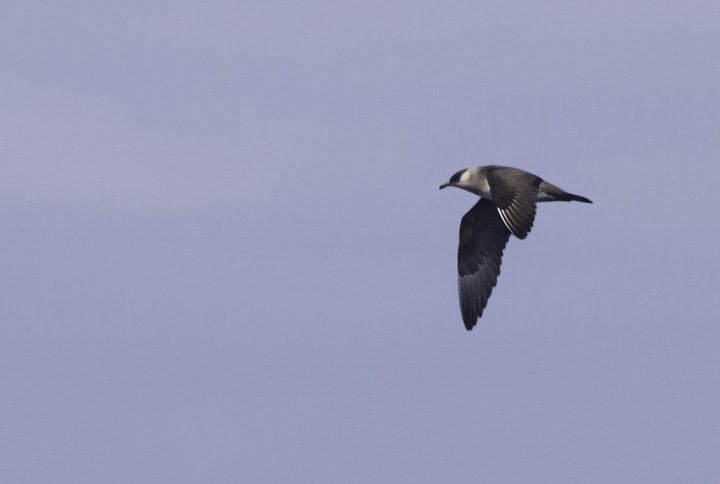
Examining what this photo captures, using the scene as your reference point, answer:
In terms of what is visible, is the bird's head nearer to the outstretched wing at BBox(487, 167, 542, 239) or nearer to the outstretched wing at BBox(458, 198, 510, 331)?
the outstretched wing at BBox(487, 167, 542, 239)

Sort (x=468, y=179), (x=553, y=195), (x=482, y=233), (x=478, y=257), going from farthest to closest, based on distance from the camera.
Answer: (x=478, y=257) → (x=482, y=233) → (x=468, y=179) → (x=553, y=195)

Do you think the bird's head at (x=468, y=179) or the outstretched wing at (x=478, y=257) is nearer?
the bird's head at (x=468, y=179)

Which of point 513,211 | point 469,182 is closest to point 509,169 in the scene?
point 469,182

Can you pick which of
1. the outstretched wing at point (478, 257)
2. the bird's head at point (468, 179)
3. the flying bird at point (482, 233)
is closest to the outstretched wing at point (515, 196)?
the flying bird at point (482, 233)

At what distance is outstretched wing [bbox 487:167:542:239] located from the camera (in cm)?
1730

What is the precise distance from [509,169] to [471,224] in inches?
73.7

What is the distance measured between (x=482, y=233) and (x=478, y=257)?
1.59 feet

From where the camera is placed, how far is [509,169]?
63.6 ft

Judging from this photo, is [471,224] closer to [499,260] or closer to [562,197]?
[499,260]

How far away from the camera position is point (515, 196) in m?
17.9

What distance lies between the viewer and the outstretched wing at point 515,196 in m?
17.3

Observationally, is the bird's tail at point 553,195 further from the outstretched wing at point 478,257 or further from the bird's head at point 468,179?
the outstretched wing at point 478,257

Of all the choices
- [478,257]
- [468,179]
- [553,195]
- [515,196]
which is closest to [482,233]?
[478,257]

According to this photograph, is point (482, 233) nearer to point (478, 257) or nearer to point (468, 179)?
point (478, 257)
